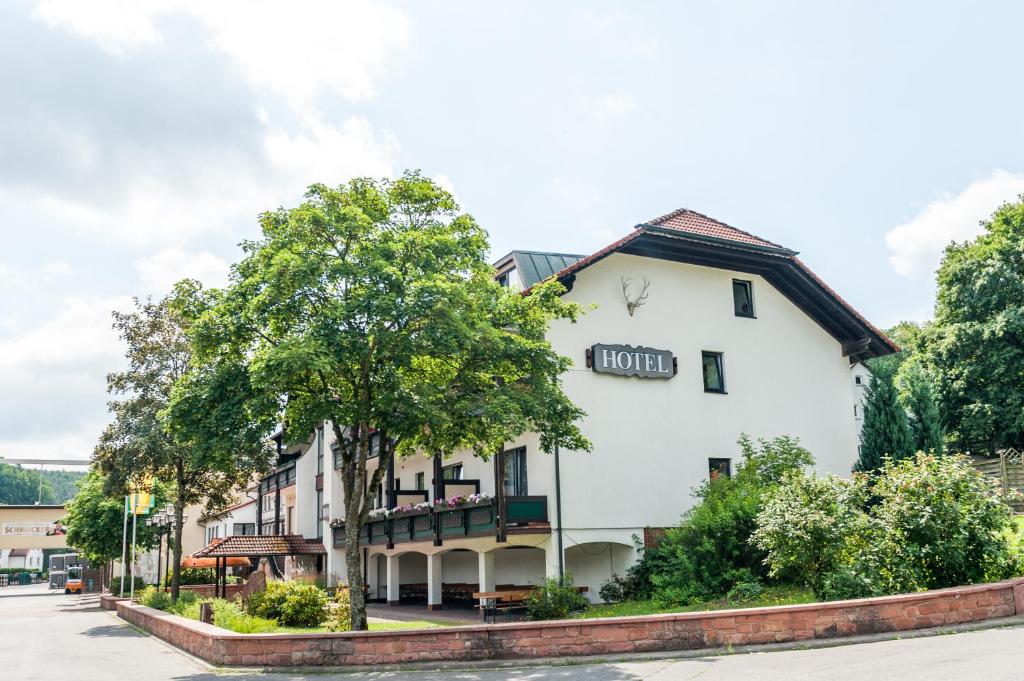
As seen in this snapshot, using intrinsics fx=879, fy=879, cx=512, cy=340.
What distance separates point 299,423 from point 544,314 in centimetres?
535

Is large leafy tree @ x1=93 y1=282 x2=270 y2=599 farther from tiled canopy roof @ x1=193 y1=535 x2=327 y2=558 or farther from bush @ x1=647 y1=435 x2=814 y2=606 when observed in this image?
bush @ x1=647 y1=435 x2=814 y2=606

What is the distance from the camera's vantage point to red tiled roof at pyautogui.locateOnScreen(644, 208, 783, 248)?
25828 mm

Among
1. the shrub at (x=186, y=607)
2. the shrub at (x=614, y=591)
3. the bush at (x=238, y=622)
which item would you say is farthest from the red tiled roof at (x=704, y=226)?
the shrub at (x=186, y=607)

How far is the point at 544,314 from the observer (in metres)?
18.1

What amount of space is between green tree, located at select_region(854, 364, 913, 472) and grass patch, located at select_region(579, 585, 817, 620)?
366 inches

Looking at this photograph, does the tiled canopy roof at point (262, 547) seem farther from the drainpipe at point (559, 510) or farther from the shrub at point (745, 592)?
the shrub at point (745, 592)

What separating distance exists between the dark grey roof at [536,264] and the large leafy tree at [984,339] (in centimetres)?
2020

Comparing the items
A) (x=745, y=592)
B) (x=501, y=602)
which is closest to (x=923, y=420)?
(x=745, y=592)

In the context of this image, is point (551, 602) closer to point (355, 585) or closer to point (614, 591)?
point (614, 591)

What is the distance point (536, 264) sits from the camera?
25.5m

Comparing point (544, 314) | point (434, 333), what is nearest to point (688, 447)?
point (544, 314)

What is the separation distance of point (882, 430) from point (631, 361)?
28.7 ft

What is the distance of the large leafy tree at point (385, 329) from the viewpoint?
15172mm

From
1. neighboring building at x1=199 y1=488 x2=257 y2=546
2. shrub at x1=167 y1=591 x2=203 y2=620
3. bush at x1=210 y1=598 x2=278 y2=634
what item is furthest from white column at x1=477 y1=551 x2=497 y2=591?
neighboring building at x1=199 y1=488 x2=257 y2=546
